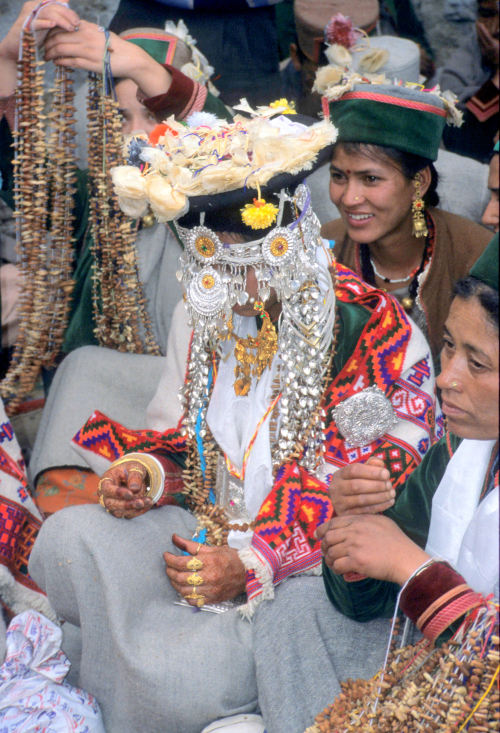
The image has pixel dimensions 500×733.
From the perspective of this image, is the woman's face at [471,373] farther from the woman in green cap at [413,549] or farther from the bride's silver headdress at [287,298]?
the bride's silver headdress at [287,298]

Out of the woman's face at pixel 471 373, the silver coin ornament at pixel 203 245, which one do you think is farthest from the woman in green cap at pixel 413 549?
the silver coin ornament at pixel 203 245

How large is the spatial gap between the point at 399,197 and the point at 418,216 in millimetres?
150

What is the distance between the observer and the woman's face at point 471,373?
5.97 feet

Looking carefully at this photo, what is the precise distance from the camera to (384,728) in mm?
1984

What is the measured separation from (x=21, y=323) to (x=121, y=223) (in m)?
0.63

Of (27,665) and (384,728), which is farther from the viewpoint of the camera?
(27,665)

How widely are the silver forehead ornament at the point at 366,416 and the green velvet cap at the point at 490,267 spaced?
2.78ft

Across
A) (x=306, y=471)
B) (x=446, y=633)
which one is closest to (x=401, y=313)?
(x=306, y=471)

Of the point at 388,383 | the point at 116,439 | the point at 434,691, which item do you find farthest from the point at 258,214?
the point at 434,691

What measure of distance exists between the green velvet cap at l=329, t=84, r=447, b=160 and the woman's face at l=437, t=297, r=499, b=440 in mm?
1680

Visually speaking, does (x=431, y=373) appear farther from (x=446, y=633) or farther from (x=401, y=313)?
(x=446, y=633)

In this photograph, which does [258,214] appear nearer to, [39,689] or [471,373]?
[471,373]

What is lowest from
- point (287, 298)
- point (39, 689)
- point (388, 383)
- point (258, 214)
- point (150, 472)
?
point (39, 689)

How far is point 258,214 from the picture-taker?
2.47m
